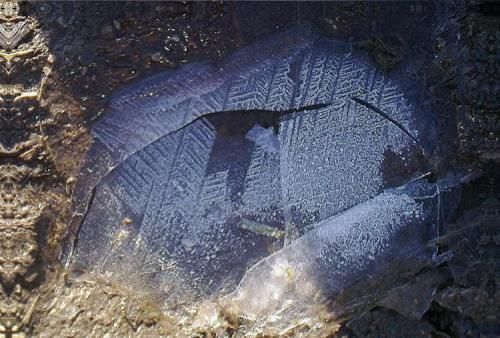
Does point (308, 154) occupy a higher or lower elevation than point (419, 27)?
lower

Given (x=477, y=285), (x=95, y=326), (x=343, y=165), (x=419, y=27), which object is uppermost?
(x=419, y=27)

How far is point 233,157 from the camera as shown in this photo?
1.84 meters

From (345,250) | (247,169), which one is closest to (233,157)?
(247,169)

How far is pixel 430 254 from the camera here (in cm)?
180

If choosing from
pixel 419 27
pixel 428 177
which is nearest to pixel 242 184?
pixel 428 177

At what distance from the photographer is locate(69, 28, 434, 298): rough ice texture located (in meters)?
1.78

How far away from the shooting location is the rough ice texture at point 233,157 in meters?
1.78

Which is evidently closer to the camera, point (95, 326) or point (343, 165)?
point (95, 326)

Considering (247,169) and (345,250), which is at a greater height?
(247,169)

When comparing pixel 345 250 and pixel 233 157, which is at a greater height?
pixel 233 157

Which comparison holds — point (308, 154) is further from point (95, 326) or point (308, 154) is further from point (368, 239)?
point (95, 326)

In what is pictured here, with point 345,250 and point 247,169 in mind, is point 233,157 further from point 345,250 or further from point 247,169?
point 345,250

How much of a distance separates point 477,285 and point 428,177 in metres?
0.30

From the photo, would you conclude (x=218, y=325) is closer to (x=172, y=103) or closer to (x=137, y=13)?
(x=172, y=103)
